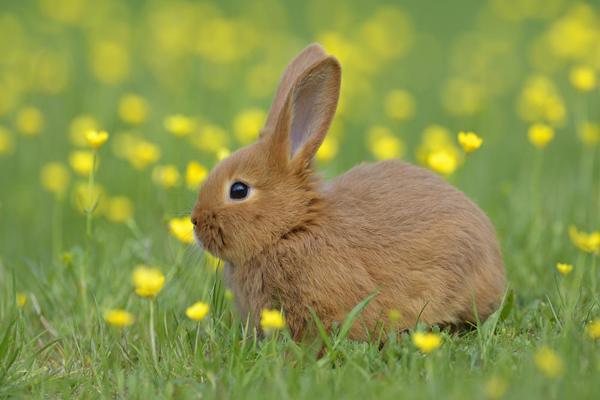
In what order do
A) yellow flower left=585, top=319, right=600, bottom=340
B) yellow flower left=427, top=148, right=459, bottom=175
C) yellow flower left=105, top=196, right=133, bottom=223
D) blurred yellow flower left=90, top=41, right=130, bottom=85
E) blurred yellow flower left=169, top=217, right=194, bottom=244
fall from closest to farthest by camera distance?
yellow flower left=585, top=319, right=600, bottom=340
blurred yellow flower left=169, top=217, right=194, bottom=244
yellow flower left=427, top=148, right=459, bottom=175
yellow flower left=105, top=196, right=133, bottom=223
blurred yellow flower left=90, top=41, right=130, bottom=85

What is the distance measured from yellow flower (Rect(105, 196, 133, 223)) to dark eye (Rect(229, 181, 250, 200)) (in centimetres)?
186

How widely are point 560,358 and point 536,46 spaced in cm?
747

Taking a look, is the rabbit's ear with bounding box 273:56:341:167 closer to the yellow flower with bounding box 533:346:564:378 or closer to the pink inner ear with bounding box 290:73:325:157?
the pink inner ear with bounding box 290:73:325:157

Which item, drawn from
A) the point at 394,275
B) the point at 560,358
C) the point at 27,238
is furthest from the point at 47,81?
the point at 560,358

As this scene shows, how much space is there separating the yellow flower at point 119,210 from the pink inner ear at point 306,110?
1837 mm

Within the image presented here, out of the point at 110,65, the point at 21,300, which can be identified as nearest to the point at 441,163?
the point at 21,300

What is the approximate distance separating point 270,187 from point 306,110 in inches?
15.7

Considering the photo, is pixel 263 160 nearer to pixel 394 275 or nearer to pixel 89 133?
pixel 394 275

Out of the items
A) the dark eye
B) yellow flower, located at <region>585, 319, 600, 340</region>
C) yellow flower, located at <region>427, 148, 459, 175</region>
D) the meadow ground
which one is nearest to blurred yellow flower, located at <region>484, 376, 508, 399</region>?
the meadow ground

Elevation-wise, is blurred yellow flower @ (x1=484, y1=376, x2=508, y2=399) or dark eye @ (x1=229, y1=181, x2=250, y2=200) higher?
dark eye @ (x1=229, y1=181, x2=250, y2=200)

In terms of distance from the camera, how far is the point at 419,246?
387 centimetres

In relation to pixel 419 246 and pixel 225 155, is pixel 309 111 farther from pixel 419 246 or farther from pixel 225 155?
pixel 225 155

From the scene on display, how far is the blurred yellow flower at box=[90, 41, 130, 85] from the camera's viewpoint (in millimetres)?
8328

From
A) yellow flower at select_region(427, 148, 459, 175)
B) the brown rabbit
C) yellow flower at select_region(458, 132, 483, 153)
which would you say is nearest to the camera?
the brown rabbit
